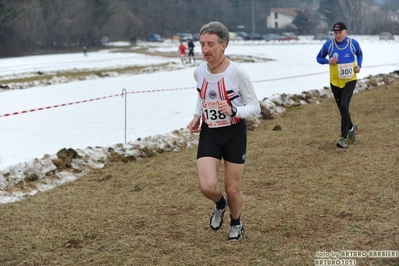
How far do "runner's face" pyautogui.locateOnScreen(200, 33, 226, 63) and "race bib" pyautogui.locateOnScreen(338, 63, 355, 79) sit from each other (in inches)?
211

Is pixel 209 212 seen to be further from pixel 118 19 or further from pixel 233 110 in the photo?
pixel 118 19

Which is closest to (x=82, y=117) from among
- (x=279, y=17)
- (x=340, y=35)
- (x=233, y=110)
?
(x=340, y=35)

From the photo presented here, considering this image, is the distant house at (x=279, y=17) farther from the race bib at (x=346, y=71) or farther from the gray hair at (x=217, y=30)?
the gray hair at (x=217, y=30)

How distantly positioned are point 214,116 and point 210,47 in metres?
0.63

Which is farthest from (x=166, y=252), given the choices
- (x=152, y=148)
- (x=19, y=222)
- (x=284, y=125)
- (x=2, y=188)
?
(x=284, y=125)

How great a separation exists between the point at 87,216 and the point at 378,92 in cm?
1409

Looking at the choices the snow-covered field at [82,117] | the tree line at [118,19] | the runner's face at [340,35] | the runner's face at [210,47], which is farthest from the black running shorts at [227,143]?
the tree line at [118,19]

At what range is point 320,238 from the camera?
587cm

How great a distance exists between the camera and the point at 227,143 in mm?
5672

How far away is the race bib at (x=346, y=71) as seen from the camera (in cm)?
1027

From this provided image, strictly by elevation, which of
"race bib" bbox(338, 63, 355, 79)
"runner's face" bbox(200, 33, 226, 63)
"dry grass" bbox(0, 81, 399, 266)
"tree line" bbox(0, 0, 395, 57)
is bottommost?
"dry grass" bbox(0, 81, 399, 266)

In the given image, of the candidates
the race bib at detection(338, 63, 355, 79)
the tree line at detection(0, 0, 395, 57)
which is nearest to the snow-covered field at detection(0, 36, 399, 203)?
the race bib at detection(338, 63, 355, 79)

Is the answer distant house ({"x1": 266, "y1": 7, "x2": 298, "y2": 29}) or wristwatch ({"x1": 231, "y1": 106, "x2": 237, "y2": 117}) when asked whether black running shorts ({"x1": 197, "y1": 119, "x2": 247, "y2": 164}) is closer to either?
wristwatch ({"x1": 231, "y1": 106, "x2": 237, "y2": 117})

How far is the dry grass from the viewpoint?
5.67 m
